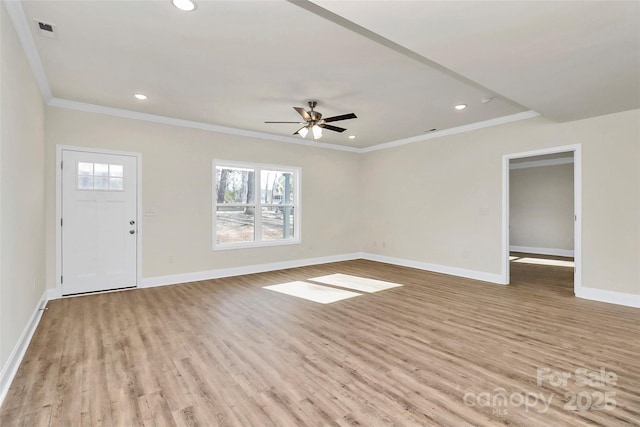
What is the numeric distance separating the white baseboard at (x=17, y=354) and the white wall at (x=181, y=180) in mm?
1146

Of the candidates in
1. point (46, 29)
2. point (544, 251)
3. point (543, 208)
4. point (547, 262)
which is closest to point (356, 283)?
point (46, 29)

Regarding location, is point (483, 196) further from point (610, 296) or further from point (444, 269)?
point (610, 296)

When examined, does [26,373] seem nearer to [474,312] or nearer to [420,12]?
[420,12]

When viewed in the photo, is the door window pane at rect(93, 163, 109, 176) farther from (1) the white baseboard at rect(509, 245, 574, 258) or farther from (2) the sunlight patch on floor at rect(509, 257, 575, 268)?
(1) the white baseboard at rect(509, 245, 574, 258)

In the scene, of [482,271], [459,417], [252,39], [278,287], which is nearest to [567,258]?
[482,271]

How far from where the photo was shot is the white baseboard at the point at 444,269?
529 cm

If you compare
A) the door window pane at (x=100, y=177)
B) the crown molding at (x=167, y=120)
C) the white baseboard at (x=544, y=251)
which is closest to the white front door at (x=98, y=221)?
the door window pane at (x=100, y=177)

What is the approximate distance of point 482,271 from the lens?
545 centimetres

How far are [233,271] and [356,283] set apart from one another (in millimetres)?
2323

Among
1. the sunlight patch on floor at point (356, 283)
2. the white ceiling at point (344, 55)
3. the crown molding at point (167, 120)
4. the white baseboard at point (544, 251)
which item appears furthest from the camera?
the white baseboard at point (544, 251)

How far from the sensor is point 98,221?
4574 mm

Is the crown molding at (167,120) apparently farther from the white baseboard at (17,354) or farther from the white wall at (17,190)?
the white baseboard at (17,354)

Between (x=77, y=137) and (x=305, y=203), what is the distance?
13.3ft

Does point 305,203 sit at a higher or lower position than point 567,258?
higher
